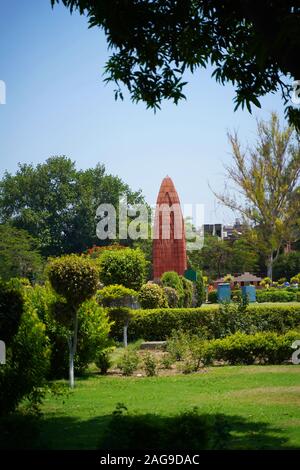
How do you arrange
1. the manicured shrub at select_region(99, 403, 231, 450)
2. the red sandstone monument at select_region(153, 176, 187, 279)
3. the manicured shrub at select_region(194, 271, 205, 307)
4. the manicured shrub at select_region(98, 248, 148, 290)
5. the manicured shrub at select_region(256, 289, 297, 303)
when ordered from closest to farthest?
1. the manicured shrub at select_region(99, 403, 231, 450)
2. the manicured shrub at select_region(98, 248, 148, 290)
3. the manicured shrub at select_region(194, 271, 205, 307)
4. the red sandstone monument at select_region(153, 176, 187, 279)
5. the manicured shrub at select_region(256, 289, 297, 303)

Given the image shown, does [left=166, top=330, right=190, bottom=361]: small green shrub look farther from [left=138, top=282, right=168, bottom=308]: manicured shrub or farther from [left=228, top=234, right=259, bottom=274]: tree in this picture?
[left=228, top=234, right=259, bottom=274]: tree

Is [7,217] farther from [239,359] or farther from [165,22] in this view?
[165,22]

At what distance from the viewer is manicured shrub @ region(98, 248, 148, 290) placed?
78.2ft

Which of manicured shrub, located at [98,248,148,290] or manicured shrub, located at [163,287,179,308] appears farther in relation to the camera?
manicured shrub, located at [163,287,179,308]

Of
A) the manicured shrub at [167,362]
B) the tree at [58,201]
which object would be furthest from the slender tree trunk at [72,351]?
the tree at [58,201]

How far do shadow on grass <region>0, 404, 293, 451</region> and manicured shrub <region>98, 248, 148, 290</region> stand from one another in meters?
15.4

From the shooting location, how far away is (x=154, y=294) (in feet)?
72.5

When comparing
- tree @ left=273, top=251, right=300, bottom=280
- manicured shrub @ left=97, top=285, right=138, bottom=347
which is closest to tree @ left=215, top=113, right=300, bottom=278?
tree @ left=273, top=251, right=300, bottom=280

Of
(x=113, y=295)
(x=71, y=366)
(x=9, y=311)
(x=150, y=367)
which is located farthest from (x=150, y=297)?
(x=9, y=311)

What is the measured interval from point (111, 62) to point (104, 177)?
60.8 meters

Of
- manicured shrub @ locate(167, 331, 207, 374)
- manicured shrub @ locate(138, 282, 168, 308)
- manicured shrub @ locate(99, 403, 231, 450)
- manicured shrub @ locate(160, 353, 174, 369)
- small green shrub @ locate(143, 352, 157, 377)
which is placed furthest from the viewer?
manicured shrub @ locate(138, 282, 168, 308)

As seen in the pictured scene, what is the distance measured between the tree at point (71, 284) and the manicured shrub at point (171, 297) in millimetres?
12166

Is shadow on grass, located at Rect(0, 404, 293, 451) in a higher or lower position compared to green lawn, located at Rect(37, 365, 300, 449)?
higher
